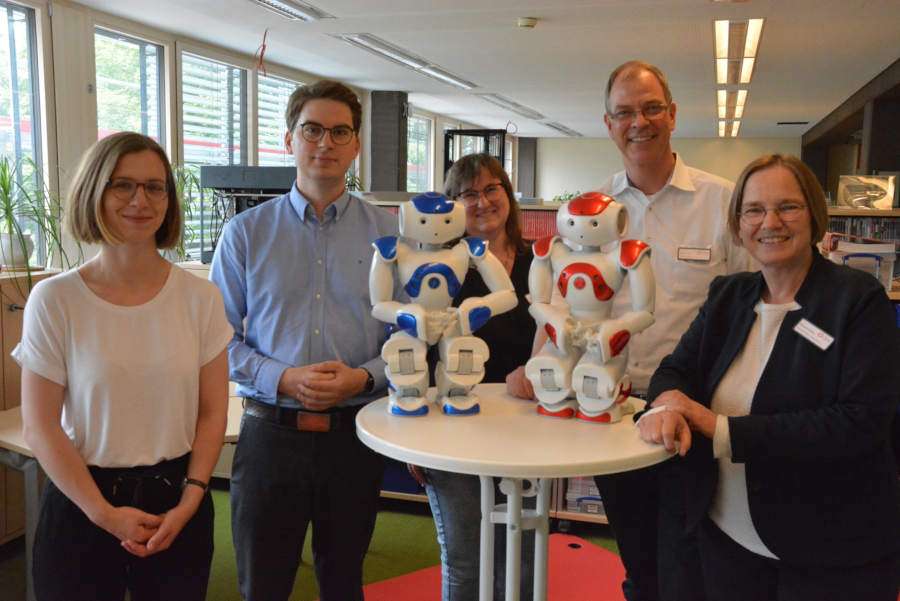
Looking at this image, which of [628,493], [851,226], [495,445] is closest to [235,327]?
[495,445]

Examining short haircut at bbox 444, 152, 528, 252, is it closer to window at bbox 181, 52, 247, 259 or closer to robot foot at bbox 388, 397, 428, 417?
robot foot at bbox 388, 397, 428, 417

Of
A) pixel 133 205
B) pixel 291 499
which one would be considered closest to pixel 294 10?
pixel 133 205

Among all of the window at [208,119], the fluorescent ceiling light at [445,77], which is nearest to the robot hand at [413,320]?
the window at [208,119]

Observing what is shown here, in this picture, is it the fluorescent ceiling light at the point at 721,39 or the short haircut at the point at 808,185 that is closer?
the short haircut at the point at 808,185

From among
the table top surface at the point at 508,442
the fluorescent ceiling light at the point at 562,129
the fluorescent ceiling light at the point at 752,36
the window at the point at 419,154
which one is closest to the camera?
the table top surface at the point at 508,442

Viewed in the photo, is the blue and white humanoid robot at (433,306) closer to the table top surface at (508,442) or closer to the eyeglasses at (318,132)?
the table top surface at (508,442)

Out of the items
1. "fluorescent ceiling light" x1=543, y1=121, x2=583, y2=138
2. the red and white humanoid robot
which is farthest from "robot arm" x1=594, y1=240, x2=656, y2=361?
"fluorescent ceiling light" x1=543, y1=121, x2=583, y2=138

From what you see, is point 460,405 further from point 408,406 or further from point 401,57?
point 401,57

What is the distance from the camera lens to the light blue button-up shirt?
5.77ft

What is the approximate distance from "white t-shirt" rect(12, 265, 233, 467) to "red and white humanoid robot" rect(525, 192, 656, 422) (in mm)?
715

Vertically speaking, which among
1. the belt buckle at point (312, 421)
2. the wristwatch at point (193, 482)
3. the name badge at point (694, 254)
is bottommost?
the wristwatch at point (193, 482)

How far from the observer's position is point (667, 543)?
5.45ft

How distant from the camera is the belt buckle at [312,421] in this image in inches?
67.4

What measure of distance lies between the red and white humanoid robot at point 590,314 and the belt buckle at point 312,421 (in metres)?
0.46
